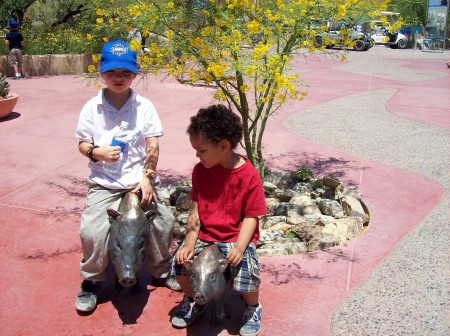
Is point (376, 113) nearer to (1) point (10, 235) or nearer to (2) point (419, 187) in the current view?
(2) point (419, 187)

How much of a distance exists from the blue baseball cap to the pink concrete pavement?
143 centimetres

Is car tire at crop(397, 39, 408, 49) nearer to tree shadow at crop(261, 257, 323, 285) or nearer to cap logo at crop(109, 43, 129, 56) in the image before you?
tree shadow at crop(261, 257, 323, 285)

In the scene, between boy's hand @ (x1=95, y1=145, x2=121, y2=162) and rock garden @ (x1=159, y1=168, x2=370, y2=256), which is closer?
boy's hand @ (x1=95, y1=145, x2=121, y2=162)

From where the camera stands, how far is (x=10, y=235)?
418 centimetres

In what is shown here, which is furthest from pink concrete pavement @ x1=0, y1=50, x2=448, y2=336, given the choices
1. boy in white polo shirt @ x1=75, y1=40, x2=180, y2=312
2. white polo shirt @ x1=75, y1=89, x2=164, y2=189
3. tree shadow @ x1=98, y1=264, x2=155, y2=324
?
white polo shirt @ x1=75, y1=89, x2=164, y2=189

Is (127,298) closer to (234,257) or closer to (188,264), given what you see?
(188,264)

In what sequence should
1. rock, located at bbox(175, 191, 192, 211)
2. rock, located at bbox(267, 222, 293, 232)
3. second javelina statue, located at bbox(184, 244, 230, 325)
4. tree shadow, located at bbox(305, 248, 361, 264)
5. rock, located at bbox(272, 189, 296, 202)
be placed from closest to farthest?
1. second javelina statue, located at bbox(184, 244, 230, 325)
2. tree shadow, located at bbox(305, 248, 361, 264)
3. rock, located at bbox(267, 222, 293, 232)
4. rock, located at bbox(175, 191, 192, 211)
5. rock, located at bbox(272, 189, 296, 202)

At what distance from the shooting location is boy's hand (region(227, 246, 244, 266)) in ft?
8.95

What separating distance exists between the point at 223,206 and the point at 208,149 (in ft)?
1.12

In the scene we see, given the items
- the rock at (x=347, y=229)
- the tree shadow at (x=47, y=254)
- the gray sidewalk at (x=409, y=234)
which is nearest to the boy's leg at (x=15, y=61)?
the gray sidewalk at (x=409, y=234)

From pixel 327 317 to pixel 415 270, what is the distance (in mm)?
936

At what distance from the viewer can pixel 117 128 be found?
3.23m

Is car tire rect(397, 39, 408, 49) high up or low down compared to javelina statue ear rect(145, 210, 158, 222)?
down

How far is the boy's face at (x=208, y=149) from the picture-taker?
2.88 metres
